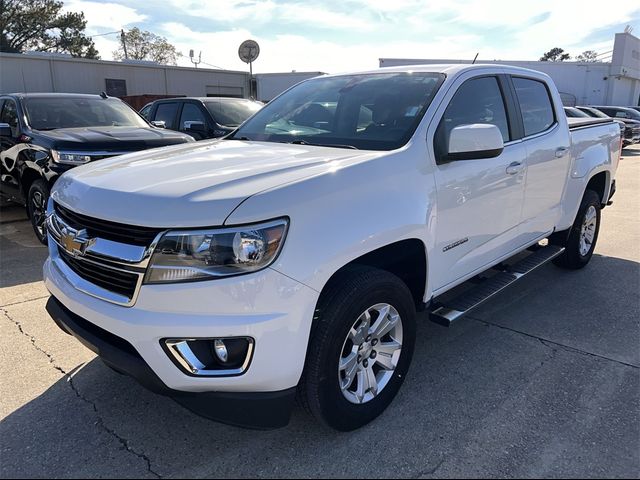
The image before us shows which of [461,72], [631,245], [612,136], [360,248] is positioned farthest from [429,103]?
[631,245]

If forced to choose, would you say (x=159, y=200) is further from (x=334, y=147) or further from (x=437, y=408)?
(x=437, y=408)

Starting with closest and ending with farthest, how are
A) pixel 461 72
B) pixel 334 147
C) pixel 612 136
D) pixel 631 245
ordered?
1. pixel 334 147
2. pixel 461 72
3. pixel 612 136
4. pixel 631 245

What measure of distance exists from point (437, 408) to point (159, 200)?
1.89 meters

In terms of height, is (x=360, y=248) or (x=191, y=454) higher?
(x=360, y=248)

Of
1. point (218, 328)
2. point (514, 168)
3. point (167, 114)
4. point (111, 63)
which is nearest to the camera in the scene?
point (218, 328)

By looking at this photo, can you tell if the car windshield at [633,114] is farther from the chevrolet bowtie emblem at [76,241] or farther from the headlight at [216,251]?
the chevrolet bowtie emblem at [76,241]

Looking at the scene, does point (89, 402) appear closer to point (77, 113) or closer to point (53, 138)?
point (53, 138)

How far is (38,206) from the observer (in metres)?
5.98

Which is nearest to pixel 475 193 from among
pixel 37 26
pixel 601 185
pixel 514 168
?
pixel 514 168

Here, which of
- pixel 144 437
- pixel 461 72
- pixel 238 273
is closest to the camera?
pixel 238 273

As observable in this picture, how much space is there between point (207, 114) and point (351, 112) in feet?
19.3

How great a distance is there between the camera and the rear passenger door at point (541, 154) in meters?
3.91

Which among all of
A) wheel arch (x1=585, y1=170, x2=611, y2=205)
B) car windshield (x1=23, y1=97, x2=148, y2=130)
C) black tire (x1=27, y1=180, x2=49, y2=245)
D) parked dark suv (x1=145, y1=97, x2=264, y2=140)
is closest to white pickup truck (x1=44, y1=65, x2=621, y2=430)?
wheel arch (x1=585, y1=170, x2=611, y2=205)

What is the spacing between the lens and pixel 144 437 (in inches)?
103
